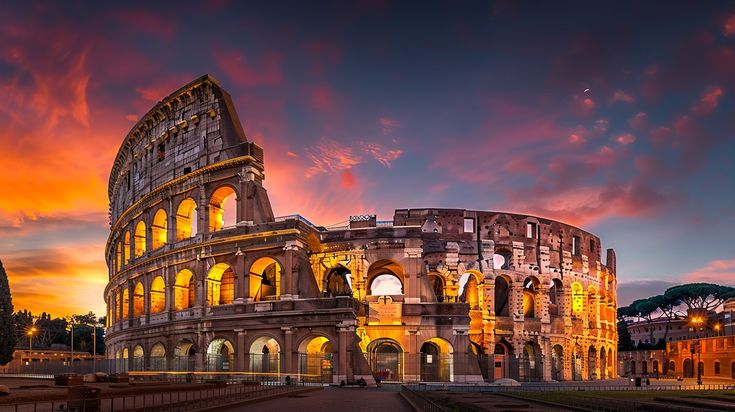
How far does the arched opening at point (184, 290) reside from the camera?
56819mm

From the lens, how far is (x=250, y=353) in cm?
4897

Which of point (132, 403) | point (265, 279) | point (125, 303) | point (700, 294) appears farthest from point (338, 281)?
point (700, 294)

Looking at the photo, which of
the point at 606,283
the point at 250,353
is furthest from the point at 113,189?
the point at 606,283

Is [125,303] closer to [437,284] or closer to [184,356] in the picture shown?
[184,356]

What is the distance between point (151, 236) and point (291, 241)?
18.0 m

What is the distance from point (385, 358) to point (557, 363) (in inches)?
804

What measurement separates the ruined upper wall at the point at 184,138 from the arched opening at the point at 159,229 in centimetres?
265

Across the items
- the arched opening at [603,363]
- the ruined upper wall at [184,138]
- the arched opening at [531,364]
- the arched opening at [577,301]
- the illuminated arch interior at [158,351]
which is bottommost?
the arched opening at [603,363]

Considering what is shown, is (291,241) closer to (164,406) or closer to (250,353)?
(250,353)

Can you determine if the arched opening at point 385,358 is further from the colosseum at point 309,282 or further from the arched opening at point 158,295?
the arched opening at point 158,295

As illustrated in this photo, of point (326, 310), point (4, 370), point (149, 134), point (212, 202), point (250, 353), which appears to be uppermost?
point (149, 134)

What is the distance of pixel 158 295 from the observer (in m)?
60.2

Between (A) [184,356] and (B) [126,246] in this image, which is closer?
(A) [184,356]

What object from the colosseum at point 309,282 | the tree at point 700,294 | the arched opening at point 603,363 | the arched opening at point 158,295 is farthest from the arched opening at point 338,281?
the tree at point 700,294
